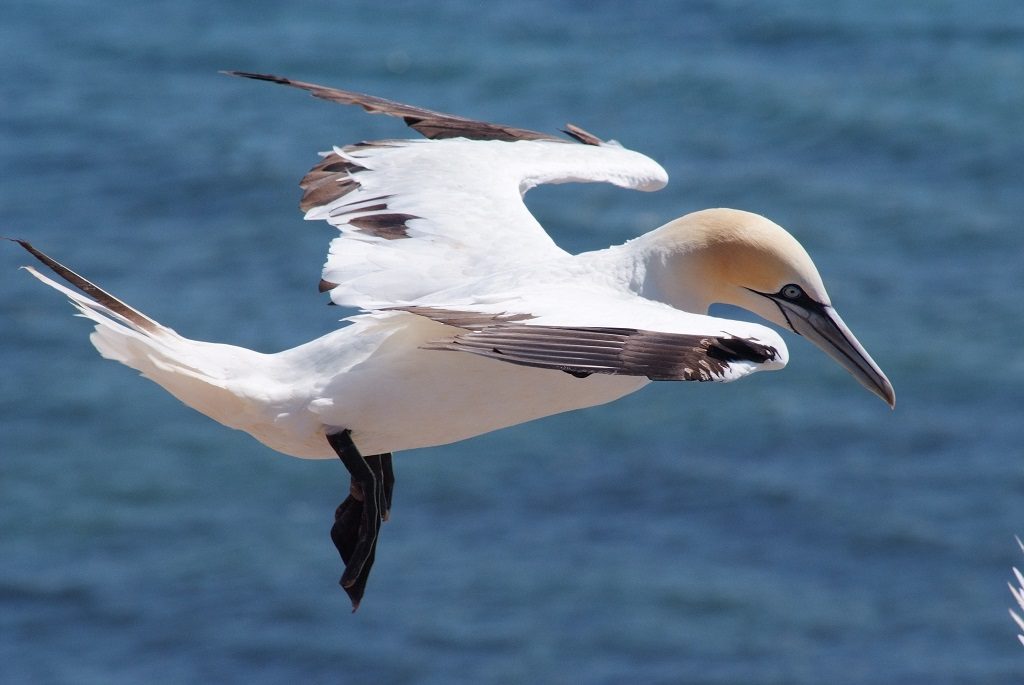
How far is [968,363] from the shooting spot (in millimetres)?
14016

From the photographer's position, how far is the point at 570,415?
13.7 meters

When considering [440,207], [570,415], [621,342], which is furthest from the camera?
[570,415]

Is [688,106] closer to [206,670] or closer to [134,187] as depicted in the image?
[134,187]

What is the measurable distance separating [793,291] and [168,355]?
2.09 metres

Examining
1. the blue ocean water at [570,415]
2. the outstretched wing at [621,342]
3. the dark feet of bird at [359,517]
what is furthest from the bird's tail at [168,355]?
the blue ocean water at [570,415]

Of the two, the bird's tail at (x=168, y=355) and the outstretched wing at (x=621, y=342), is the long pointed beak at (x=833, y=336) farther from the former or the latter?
the bird's tail at (x=168, y=355)

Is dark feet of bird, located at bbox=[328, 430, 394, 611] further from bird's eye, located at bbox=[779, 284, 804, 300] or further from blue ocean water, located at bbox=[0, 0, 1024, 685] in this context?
blue ocean water, located at bbox=[0, 0, 1024, 685]

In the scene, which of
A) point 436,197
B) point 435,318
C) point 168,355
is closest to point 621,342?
point 435,318

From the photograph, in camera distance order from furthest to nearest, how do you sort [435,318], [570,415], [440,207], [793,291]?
[570,415] → [440,207] → [793,291] → [435,318]

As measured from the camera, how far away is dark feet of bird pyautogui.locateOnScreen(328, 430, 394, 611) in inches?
258

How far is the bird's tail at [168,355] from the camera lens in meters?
6.30

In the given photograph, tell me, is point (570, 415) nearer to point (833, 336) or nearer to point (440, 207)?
point (440, 207)

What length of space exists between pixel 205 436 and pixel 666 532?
11.7ft

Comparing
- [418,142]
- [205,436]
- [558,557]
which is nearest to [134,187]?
[205,436]
